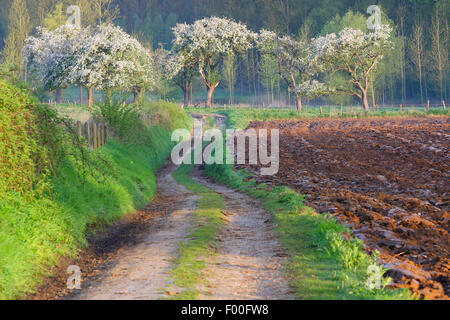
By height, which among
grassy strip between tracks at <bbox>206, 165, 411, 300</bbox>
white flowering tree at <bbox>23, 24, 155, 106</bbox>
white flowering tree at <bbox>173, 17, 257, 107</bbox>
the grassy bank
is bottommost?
grassy strip between tracks at <bbox>206, 165, 411, 300</bbox>

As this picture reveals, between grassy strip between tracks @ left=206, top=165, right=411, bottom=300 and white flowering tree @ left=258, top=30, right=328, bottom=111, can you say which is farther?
white flowering tree @ left=258, top=30, right=328, bottom=111

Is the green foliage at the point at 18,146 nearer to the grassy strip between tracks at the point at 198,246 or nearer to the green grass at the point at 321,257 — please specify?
the grassy strip between tracks at the point at 198,246

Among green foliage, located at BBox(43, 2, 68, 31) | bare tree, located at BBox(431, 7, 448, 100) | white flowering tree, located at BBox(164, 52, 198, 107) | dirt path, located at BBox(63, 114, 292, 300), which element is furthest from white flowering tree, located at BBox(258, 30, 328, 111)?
dirt path, located at BBox(63, 114, 292, 300)

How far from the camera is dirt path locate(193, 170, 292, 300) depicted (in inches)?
293

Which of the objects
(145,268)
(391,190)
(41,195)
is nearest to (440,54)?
(391,190)

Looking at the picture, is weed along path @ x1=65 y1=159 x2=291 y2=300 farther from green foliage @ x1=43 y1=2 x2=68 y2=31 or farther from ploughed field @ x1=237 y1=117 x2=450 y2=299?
green foliage @ x1=43 y1=2 x2=68 y2=31

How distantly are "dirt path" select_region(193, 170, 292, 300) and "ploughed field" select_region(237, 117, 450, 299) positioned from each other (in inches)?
62.7

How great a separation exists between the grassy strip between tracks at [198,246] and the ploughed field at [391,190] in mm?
2612

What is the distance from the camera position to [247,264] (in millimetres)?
9070

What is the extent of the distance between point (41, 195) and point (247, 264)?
4.47 m

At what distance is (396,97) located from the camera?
87625mm

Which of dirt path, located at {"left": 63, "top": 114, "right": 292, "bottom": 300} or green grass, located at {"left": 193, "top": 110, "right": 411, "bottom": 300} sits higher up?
green grass, located at {"left": 193, "top": 110, "right": 411, "bottom": 300}
